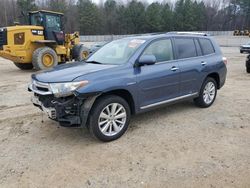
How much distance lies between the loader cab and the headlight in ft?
32.1

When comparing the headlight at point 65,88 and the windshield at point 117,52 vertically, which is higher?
the windshield at point 117,52

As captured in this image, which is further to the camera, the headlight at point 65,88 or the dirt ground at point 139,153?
the headlight at point 65,88

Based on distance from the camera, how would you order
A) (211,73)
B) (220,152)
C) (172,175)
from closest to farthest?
(172,175)
(220,152)
(211,73)

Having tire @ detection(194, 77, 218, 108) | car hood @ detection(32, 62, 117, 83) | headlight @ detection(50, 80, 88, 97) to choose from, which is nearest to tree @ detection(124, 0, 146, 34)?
tire @ detection(194, 77, 218, 108)

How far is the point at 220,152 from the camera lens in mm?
4121

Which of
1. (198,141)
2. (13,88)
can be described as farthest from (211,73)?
(13,88)

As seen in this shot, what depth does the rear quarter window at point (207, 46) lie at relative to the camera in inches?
245

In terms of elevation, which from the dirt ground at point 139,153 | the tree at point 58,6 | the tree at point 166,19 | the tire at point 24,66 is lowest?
A: the dirt ground at point 139,153

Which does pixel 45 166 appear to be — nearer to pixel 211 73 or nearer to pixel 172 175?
pixel 172 175

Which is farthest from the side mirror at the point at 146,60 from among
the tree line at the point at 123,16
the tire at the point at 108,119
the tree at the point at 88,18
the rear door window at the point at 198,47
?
the tree at the point at 88,18

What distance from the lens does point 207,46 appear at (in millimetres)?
6344

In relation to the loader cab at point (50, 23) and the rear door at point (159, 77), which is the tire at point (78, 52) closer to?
the loader cab at point (50, 23)

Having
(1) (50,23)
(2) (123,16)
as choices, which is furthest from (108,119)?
(2) (123,16)

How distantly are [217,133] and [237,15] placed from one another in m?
96.1
